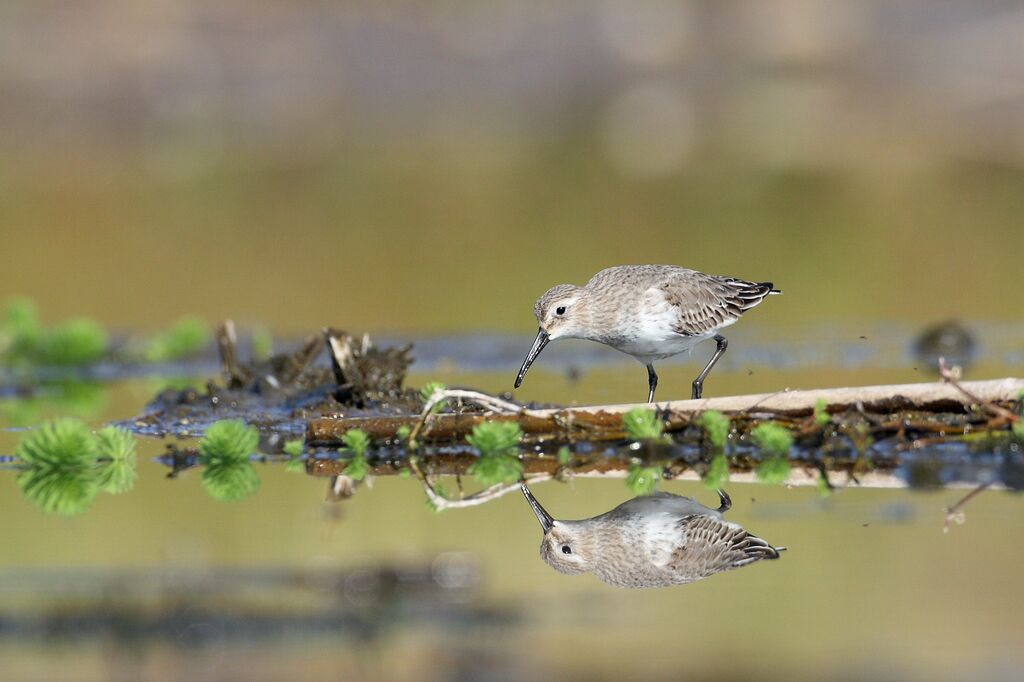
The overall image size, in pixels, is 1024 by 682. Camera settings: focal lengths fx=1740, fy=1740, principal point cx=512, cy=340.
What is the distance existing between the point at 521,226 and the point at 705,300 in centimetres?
1335

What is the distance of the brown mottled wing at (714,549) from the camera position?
6664 mm

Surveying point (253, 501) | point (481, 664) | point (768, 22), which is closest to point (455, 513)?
point (253, 501)

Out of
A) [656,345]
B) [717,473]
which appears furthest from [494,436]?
[656,345]

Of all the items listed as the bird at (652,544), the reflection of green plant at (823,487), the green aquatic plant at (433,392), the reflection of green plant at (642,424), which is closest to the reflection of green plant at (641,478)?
the reflection of green plant at (642,424)

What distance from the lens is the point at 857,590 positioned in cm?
625

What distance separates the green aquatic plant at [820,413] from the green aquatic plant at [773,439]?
0.16 meters

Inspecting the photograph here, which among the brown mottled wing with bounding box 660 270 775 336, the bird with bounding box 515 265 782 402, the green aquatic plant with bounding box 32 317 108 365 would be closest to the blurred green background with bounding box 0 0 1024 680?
the green aquatic plant with bounding box 32 317 108 365

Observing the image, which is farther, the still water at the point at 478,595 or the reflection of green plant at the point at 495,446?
the reflection of green plant at the point at 495,446

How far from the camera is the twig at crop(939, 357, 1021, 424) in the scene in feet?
26.5

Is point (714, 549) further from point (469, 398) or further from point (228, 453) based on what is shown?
point (228, 453)

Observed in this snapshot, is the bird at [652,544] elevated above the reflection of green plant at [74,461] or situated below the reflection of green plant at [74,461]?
below

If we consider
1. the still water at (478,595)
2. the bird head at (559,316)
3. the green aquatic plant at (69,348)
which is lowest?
the still water at (478,595)

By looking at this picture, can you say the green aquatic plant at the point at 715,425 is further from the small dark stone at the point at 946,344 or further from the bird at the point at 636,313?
the small dark stone at the point at 946,344

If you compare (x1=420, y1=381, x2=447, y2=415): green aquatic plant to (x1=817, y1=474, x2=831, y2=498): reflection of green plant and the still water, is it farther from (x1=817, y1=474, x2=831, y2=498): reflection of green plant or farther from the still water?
(x1=817, y1=474, x2=831, y2=498): reflection of green plant
